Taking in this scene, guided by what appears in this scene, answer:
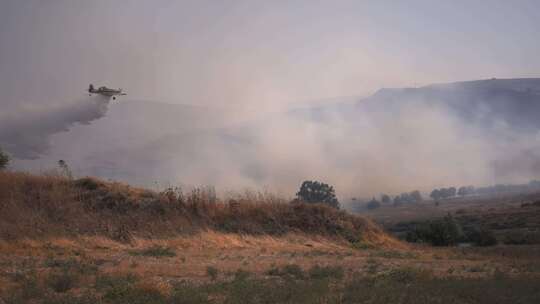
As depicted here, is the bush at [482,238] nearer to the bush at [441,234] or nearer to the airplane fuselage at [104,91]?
the bush at [441,234]

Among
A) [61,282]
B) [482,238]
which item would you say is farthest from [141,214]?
[482,238]

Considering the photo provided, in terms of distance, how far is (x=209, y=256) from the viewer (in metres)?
19.9

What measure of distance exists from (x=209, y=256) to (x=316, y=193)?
1658 inches

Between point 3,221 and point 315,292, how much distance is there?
15769 mm

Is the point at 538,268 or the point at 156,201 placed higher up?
the point at 156,201

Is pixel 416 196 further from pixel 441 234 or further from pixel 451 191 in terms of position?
pixel 441 234

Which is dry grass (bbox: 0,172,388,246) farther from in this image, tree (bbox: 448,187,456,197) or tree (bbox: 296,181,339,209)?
tree (bbox: 448,187,456,197)

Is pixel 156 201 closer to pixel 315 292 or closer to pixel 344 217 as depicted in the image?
pixel 344 217

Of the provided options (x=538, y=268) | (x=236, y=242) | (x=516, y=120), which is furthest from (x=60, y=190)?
(x=516, y=120)

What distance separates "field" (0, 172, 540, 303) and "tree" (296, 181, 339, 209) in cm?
2962

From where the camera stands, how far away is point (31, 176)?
25.5 meters

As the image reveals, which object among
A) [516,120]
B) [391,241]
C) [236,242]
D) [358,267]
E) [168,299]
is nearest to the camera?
[168,299]

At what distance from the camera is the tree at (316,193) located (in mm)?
60300

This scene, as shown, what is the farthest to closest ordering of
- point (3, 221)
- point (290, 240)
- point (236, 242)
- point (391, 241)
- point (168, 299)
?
1. point (391, 241)
2. point (290, 240)
3. point (236, 242)
4. point (3, 221)
5. point (168, 299)
